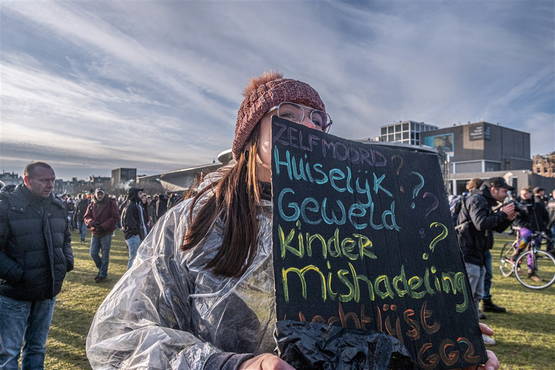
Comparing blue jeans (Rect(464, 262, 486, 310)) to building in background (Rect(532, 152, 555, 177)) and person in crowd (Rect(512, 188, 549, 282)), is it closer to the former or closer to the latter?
person in crowd (Rect(512, 188, 549, 282))

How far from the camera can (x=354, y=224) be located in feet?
4.23

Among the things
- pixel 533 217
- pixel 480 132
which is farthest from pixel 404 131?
pixel 533 217

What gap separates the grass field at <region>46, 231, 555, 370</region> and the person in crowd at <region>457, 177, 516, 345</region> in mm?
768

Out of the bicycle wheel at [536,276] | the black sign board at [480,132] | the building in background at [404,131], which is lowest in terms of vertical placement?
the bicycle wheel at [536,276]

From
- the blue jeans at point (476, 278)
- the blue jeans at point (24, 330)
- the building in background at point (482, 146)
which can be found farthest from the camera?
the building in background at point (482, 146)

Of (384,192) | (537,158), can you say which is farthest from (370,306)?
(537,158)

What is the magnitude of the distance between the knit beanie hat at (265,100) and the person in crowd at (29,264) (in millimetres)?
2808

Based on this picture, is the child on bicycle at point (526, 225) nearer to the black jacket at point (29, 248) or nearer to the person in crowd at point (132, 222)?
the person in crowd at point (132, 222)

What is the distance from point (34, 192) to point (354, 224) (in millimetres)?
3454

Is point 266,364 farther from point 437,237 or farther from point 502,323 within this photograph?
point 502,323

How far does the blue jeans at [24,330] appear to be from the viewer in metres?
3.06

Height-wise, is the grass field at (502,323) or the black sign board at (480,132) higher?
the black sign board at (480,132)

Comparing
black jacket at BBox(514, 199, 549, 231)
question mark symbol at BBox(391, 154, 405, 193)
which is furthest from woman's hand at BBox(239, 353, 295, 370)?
black jacket at BBox(514, 199, 549, 231)

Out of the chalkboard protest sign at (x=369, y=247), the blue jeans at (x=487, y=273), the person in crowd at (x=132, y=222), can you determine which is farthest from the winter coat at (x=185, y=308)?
the person in crowd at (x=132, y=222)
